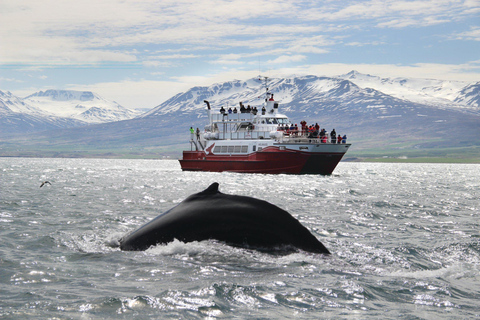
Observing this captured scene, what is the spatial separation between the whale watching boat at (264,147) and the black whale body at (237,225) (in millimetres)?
47527

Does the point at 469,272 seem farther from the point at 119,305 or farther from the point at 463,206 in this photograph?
the point at 463,206

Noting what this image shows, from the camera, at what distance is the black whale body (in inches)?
386

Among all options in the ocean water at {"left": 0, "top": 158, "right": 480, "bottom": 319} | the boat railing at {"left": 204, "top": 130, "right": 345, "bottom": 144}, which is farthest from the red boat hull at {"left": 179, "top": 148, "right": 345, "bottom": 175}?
the ocean water at {"left": 0, "top": 158, "right": 480, "bottom": 319}

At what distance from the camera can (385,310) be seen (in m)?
7.70

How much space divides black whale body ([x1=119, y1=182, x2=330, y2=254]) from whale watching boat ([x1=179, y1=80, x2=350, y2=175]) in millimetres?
47527

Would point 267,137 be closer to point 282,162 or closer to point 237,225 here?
point 282,162

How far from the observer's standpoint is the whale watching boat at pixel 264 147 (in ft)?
191

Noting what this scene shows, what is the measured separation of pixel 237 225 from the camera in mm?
10008

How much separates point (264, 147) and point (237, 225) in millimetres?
50535

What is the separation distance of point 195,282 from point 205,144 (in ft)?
206

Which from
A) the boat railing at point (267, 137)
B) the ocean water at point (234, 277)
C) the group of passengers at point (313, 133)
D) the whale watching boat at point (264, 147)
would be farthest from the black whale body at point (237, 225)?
the group of passengers at point (313, 133)

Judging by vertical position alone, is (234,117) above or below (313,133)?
above

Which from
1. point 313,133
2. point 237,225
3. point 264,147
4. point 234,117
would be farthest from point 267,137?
point 237,225

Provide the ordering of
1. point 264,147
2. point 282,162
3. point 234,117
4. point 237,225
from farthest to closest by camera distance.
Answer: point 234,117
point 264,147
point 282,162
point 237,225
